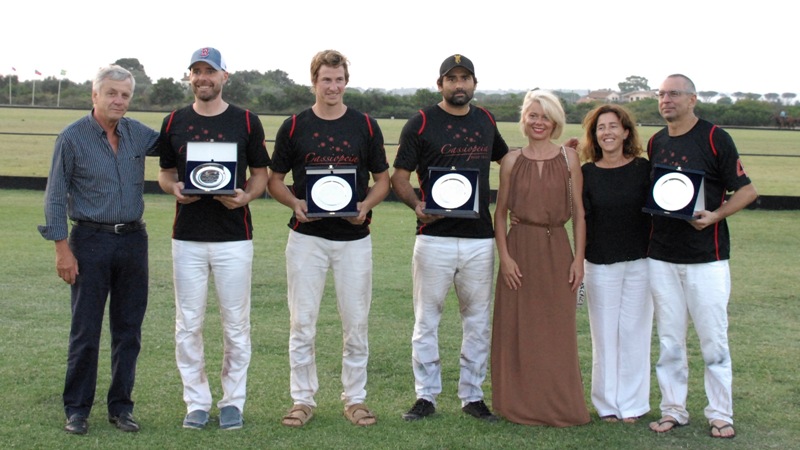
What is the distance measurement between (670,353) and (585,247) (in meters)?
0.76

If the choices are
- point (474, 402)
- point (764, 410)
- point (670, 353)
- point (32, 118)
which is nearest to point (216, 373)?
point (474, 402)

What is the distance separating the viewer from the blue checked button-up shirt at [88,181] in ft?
16.4

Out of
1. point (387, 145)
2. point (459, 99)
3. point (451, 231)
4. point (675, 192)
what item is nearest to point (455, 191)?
point (451, 231)

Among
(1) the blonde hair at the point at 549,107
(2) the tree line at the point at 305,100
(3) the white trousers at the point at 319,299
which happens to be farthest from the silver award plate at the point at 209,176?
(2) the tree line at the point at 305,100

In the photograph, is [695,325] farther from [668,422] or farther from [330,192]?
[330,192]

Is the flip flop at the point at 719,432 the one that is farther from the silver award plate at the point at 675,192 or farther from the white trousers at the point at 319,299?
the white trousers at the point at 319,299

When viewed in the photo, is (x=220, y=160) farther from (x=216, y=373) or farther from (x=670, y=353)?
(x=670, y=353)

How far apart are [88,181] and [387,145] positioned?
19855mm

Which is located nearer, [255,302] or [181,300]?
[181,300]

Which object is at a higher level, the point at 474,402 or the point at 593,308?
the point at 593,308

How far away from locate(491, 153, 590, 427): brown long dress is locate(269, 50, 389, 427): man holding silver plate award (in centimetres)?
81

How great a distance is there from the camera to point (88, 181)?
5.07 metres

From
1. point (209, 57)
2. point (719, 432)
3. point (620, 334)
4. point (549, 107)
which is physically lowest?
point (719, 432)

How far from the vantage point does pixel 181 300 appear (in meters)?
5.25
